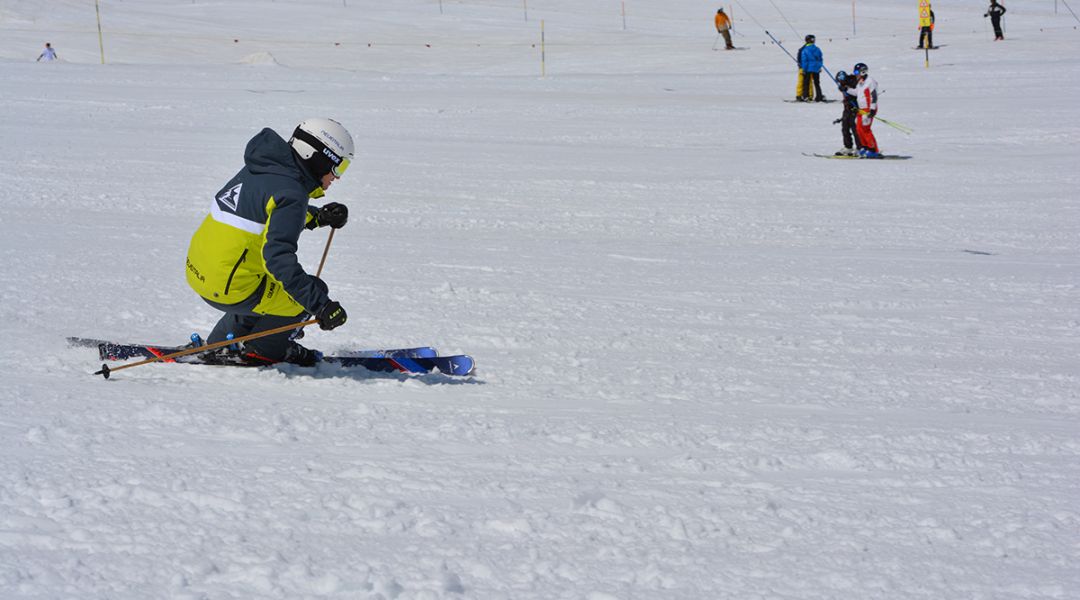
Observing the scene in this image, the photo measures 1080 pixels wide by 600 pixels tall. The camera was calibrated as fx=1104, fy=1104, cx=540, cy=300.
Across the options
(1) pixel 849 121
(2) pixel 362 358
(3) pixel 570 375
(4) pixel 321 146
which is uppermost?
(4) pixel 321 146

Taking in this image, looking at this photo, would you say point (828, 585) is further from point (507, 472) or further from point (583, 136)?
point (583, 136)

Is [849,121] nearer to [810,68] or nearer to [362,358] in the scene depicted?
[810,68]

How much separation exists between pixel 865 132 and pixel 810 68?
5.33m

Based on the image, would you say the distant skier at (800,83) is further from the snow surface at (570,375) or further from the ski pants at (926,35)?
the ski pants at (926,35)

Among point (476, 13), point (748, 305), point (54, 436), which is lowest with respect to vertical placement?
point (748, 305)

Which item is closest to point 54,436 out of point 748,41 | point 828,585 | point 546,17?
point 828,585

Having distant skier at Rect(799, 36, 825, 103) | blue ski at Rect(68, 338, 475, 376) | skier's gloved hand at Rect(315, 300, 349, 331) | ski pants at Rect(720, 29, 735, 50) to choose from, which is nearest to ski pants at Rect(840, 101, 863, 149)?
distant skier at Rect(799, 36, 825, 103)

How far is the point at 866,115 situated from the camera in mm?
15430

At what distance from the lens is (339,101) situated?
18797mm

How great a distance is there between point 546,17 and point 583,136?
2253cm

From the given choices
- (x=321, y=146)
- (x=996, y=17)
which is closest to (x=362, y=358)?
(x=321, y=146)

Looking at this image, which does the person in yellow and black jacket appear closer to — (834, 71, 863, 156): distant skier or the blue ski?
the blue ski

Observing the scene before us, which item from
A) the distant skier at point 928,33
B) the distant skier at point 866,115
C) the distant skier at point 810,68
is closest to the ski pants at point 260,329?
the distant skier at point 866,115

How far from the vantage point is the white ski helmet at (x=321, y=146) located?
4934 mm
